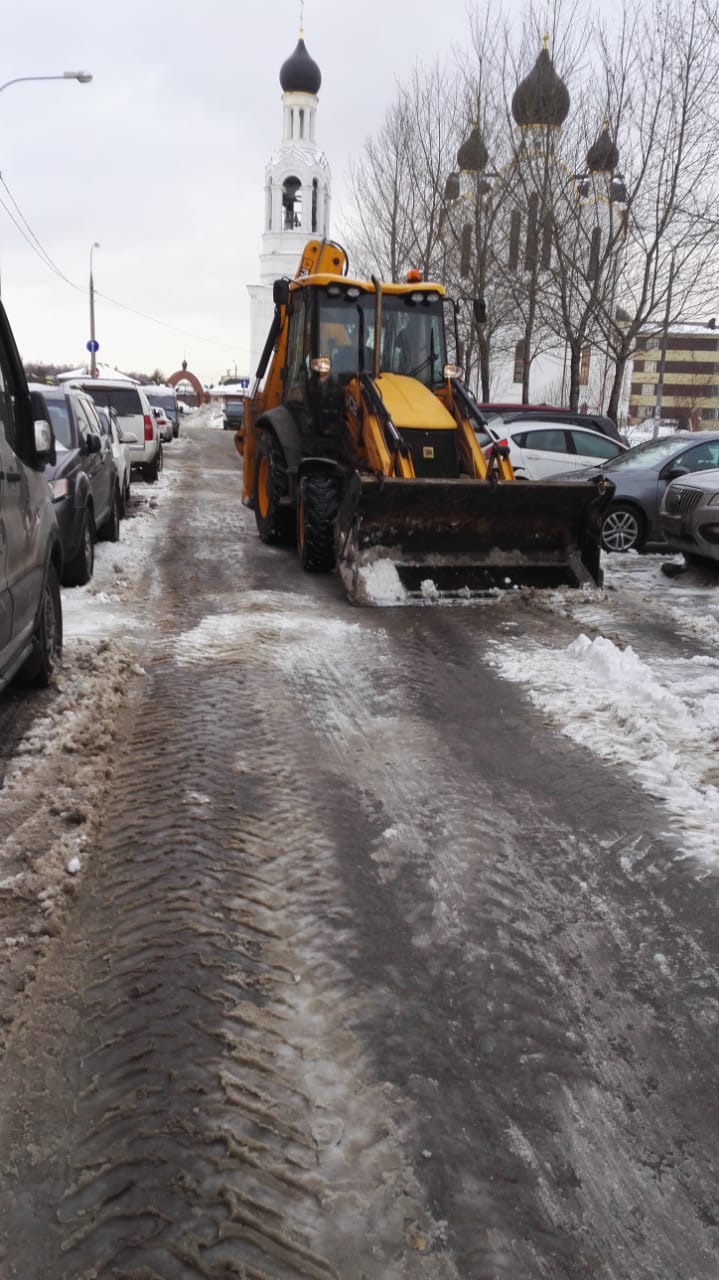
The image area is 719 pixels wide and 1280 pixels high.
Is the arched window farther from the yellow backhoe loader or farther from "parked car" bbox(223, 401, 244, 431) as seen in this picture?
the yellow backhoe loader

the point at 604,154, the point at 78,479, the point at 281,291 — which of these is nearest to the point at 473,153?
the point at 604,154

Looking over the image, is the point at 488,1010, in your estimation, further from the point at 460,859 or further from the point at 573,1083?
the point at 460,859

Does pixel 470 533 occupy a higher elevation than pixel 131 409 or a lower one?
lower

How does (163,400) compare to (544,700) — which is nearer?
(544,700)

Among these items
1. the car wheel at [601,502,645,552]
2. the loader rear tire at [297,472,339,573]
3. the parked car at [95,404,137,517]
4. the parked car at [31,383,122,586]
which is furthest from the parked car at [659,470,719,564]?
the parked car at [95,404,137,517]

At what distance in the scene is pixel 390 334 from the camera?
33.4 feet

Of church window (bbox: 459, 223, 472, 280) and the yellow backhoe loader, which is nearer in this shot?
the yellow backhoe loader

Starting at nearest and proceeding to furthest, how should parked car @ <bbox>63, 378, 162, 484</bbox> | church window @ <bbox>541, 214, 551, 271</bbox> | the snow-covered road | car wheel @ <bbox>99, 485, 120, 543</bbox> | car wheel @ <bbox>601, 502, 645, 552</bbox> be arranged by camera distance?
1. the snow-covered road
2. car wheel @ <bbox>99, 485, 120, 543</bbox>
3. car wheel @ <bbox>601, 502, 645, 552</bbox>
4. parked car @ <bbox>63, 378, 162, 484</bbox>
5. church window @ <bbox>541, 214, 551, 271</bbox>

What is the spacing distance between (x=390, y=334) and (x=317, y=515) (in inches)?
90.5

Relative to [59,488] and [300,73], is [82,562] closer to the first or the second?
[59,488]

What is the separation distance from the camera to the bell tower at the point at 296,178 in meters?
61.1

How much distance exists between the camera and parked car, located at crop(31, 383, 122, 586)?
836 centimetres

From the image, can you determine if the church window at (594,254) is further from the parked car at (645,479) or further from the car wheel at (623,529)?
the car wheel at (623,529)

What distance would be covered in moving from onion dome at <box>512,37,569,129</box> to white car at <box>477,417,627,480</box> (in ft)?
39.8
